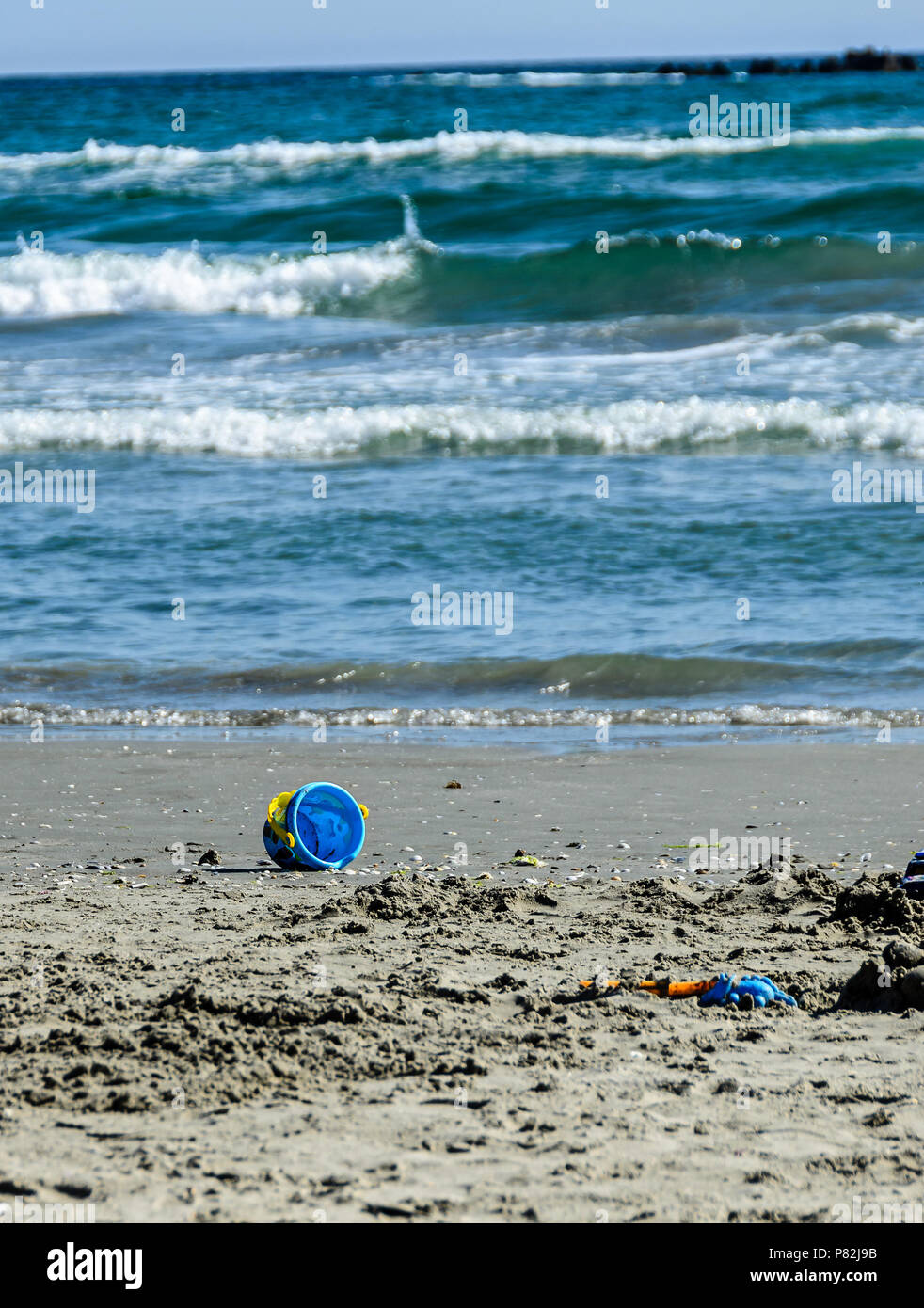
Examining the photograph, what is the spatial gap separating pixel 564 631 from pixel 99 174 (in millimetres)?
20358

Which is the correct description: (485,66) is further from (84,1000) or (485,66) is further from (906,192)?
(84,1000)

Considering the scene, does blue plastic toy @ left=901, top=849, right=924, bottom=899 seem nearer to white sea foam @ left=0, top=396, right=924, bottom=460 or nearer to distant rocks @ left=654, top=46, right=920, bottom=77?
white sea foam @ left=0, top=396, right=924, bottom=460

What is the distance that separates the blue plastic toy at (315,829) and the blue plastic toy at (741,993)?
1.71m

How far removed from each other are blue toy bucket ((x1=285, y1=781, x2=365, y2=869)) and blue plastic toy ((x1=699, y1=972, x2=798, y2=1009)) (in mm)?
1721

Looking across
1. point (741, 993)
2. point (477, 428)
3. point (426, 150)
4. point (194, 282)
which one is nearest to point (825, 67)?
point (426, 150)

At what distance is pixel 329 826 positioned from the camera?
5.00m

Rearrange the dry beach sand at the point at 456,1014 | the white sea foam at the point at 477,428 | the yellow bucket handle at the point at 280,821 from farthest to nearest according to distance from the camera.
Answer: the white sea foam at the point at 477,428 < the yellow bucket handle at the point at 280,821 < the dry beach sand at the point at 456,1014

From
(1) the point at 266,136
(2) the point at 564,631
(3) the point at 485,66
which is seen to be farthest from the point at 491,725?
(3) the point at 485,66

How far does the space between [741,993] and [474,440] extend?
27.1 feet

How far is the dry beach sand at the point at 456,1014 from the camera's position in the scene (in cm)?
261

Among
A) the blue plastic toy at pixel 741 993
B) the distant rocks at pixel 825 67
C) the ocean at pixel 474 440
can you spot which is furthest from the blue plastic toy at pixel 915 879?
the distant rocks at pixel 825 67

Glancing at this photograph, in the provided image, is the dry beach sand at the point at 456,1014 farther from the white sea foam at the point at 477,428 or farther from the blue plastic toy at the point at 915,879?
the white sea foam at the point at 477,428

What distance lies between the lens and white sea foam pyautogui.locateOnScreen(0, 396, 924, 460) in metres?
11.2

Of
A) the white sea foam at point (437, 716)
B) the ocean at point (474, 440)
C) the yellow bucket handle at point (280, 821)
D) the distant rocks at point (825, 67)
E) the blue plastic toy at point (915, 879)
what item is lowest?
the blue plastic toy at point (915, 879)
